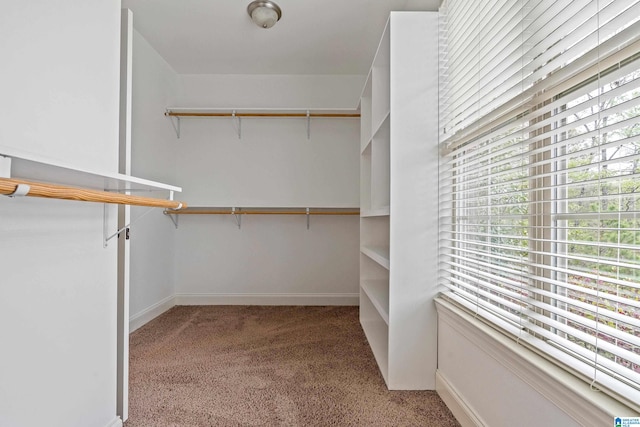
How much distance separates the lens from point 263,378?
Result: 1.96m

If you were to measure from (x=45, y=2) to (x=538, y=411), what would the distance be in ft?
6.49

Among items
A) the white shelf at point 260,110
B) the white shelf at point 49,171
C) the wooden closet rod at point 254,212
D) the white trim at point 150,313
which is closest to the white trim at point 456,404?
the white shelf at point 49,171

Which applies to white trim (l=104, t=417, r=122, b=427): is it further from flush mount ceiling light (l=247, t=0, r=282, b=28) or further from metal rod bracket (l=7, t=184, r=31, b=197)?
flush mount ceiling light (l=247, t=0, r=282, b=28)

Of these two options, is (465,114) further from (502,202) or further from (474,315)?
(474,315)

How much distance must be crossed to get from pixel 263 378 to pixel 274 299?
5.14 ft

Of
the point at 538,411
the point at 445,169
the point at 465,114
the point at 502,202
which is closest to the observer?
the point at 538,411

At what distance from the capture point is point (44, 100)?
1127 millimetres

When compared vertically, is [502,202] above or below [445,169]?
below

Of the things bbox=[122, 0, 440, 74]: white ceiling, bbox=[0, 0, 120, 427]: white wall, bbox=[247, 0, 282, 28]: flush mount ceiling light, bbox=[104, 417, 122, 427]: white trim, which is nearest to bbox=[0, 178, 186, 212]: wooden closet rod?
bbox=[0, 0, 120, 427]: white wall

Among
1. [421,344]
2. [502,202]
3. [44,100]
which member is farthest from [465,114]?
[44,100]

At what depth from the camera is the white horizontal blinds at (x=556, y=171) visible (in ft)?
2.72

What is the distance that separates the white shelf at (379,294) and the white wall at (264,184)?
0.72m

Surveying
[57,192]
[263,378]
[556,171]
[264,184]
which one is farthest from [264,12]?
[263,378]

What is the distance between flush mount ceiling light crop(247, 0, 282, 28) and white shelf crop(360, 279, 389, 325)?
2031 mm
